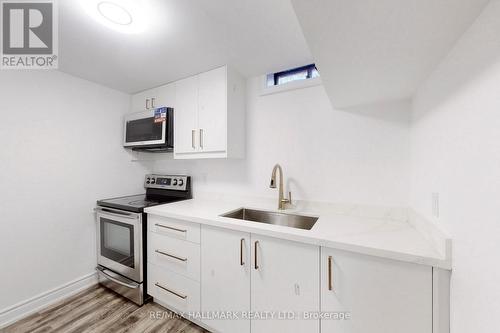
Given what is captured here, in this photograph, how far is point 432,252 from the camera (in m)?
0.87

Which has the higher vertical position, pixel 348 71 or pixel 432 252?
pixel 348 71

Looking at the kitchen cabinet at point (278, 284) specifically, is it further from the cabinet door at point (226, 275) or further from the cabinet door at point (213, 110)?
the cabinet door at point (213, 110)

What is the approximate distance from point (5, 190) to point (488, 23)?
2.88 meters

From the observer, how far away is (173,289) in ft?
5.32

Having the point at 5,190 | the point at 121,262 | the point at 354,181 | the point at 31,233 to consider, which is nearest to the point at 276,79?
the point at 354,181

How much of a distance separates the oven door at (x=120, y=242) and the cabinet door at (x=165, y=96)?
1.20m

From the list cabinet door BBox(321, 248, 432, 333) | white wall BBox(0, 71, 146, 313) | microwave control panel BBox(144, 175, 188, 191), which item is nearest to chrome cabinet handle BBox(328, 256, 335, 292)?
cabinet door BBox(321, 248, 432, 333)

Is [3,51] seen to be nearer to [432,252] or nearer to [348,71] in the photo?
[348,71]

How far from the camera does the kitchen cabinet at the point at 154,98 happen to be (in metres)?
2.14

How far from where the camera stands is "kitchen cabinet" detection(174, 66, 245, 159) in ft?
5.82

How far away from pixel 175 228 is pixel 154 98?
1549 mm

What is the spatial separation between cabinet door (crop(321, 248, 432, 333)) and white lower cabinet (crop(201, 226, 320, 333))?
77 millimetres

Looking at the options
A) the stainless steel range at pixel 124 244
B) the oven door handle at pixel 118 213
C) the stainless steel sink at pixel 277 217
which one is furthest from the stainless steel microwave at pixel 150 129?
the stainless steel sink at pixel 277 217

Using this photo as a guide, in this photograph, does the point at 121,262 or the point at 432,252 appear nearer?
the point at 432,252
